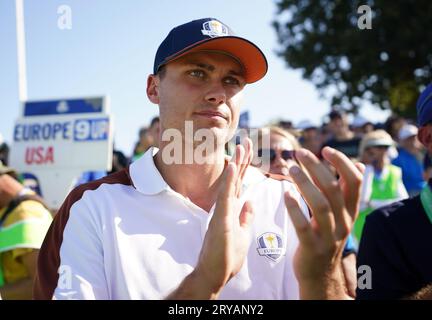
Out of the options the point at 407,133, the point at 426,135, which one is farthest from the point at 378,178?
the point at 426,135

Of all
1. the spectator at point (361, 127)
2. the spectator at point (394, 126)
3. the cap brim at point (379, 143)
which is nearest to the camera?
the cap brim at point (379, 143)

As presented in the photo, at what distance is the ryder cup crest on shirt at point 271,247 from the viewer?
1.95 m

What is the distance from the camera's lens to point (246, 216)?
5.43ft

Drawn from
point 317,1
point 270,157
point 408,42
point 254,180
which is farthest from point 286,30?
point 254,180

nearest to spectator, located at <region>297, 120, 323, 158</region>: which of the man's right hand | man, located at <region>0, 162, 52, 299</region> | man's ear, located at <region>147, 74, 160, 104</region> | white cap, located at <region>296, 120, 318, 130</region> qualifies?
white cap, located at <region>296, 120, 318, 130</region>

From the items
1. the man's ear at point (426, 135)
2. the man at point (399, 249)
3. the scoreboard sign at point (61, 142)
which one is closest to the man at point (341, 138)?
the scoreboard sign at point (61, 142)

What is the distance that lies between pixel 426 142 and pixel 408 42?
14987mm

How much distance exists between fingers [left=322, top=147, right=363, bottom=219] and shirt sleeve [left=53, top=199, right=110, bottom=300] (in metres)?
0.90

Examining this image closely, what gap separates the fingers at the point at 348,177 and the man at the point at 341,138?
19.0ft

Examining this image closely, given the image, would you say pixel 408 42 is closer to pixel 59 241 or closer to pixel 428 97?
pixel 428 97

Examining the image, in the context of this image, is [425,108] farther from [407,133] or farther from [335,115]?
[335,115]

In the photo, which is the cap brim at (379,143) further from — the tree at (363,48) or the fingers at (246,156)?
the tree at (363,48)

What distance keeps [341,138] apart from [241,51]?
599cm

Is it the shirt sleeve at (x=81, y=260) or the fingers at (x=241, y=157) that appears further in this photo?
the shirt sleeve at (x=81, y=260)
